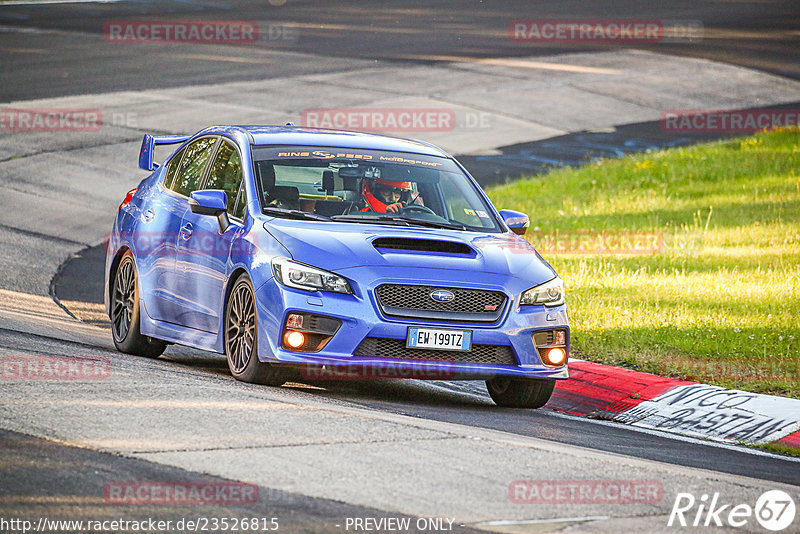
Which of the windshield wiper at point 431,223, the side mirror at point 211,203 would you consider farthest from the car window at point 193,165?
the windshield wiper at point 431,223

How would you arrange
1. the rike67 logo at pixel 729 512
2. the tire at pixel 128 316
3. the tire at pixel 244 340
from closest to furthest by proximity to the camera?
1. the rike67 logo at pixel 729 512
2. the tire at pixel 244 340
3. the tire at pixel 128 316

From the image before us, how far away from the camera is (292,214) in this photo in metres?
9.25

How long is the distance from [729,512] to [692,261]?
33.4 feet

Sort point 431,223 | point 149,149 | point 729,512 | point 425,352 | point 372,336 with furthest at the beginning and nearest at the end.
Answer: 1. point 149,149
2. point 431,223
3. point 425,352
4. point 372,336
5. point 729,512

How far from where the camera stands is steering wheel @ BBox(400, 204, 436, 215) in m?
9.64

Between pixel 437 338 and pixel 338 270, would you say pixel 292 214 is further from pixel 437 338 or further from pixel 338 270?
pixel 437 338

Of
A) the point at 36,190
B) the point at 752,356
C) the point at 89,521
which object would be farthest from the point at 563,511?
the point at 36,190

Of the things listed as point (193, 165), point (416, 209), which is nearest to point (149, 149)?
point (193, 165)

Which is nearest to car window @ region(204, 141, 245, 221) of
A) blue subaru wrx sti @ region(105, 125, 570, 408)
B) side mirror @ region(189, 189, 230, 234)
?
blue subaru wrx sti @ region(105, 125, 570, 408)

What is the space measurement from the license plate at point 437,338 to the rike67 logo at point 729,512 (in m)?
2.41

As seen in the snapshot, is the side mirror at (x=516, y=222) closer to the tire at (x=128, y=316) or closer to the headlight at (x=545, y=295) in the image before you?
the headlight at (x=545, y=295)

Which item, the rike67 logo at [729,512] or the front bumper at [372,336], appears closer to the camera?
the rike67 logo at [729,512]

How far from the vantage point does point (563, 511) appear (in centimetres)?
609

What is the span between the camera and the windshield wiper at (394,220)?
30.5ft
